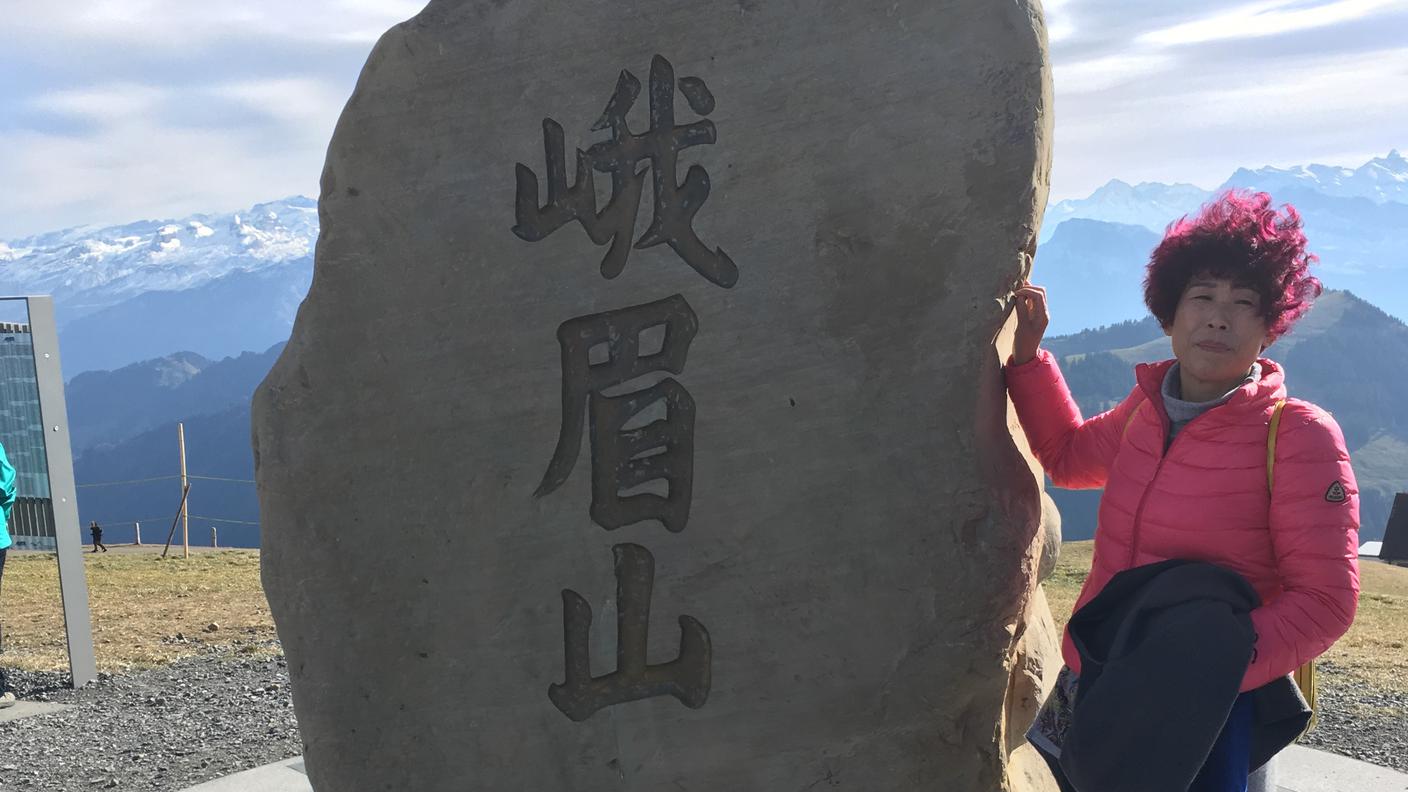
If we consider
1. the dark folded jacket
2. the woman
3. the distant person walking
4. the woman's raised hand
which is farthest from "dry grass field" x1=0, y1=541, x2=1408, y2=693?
the dark folded jacket

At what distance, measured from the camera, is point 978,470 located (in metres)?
3.00

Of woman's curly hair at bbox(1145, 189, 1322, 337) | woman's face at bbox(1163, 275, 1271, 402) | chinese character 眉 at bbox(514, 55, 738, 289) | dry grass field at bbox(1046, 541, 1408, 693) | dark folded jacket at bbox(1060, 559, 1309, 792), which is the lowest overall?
dry grass field at bbox(1046, 541, 1408, 693)

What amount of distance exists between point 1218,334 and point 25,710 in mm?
6859

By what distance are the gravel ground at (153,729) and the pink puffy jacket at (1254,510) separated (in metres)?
3.79

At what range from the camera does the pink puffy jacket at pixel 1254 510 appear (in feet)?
7.64

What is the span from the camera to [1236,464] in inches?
95.8

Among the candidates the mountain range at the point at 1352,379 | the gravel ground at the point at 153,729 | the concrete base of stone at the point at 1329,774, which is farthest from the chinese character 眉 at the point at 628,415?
the mountain range at the point at 1352,379

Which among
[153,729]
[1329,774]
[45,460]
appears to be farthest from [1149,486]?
[45,460]

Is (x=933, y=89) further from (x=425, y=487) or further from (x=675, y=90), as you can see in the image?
(x=425, y=487)

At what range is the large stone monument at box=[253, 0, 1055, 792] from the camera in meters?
3.01

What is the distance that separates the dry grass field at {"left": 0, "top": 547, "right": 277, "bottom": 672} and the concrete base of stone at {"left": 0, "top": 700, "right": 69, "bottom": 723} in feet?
2.21

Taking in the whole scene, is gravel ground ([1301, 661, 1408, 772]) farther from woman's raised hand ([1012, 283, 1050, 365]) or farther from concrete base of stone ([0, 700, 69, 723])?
concrete base of stone ([0, 700, 69, 723])

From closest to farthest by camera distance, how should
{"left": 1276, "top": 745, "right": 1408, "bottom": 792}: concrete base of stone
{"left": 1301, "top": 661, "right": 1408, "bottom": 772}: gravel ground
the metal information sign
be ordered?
{"left": 1276, "top": 745, "right": 1408, "bottom": 792}: concrete base of stone
{"left": 1301, "top": 661, "right": 1408, "bottom": 772}: gravel ground
the metal information sign

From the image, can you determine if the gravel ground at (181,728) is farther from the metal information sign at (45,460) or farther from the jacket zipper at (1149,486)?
the jacket zipper at (1149,486)
